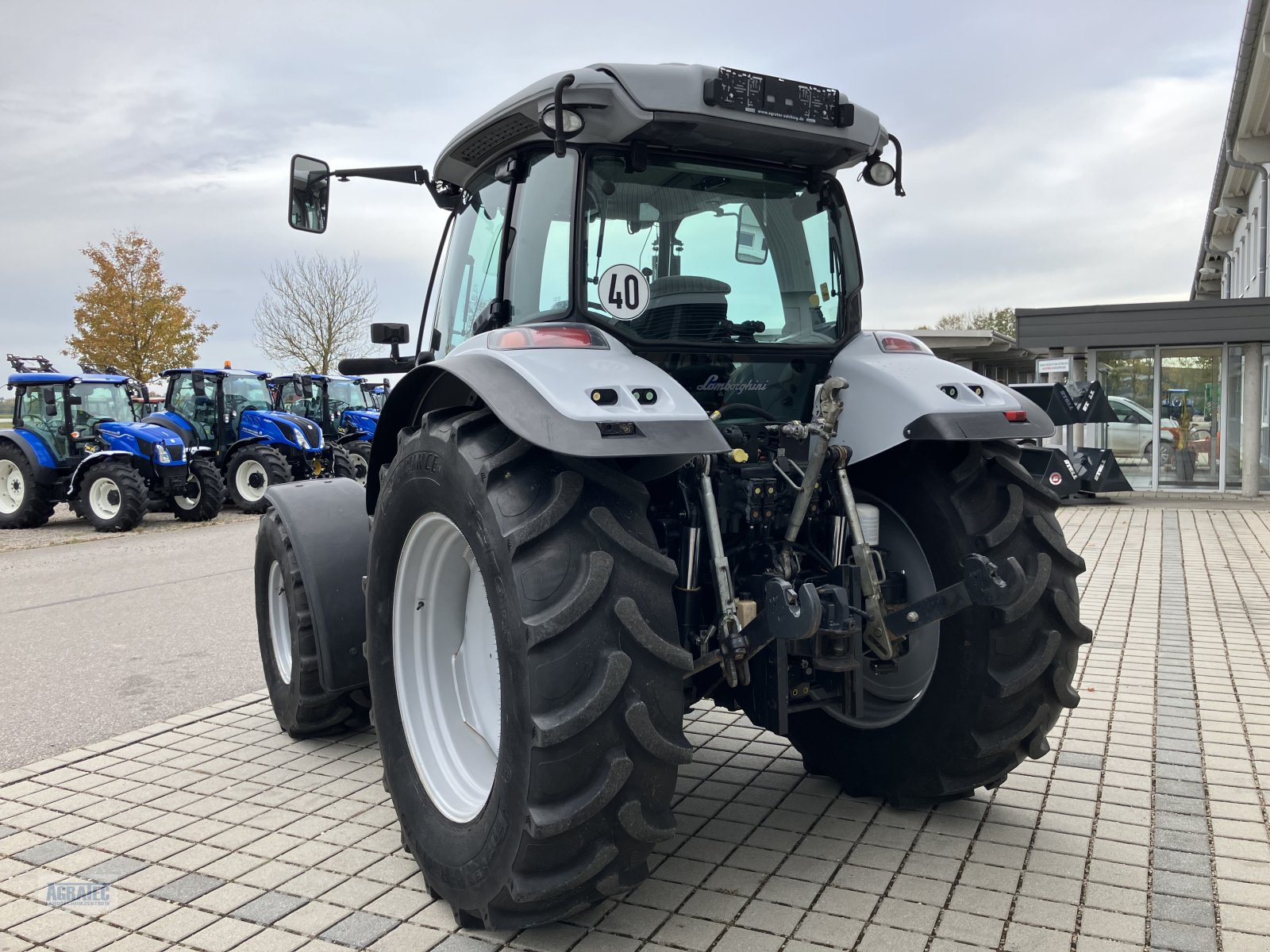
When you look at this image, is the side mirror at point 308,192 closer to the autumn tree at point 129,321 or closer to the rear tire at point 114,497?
the rear tire at point 114,497

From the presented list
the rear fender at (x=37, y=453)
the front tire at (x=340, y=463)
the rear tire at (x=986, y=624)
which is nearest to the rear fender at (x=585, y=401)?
the rear tire at (x=986, y=624)

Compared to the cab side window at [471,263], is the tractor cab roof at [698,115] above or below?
above

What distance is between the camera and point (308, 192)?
4.19 meters

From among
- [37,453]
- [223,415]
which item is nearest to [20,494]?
[37,453]

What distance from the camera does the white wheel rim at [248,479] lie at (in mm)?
17547

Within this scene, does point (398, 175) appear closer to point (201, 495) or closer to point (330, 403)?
point (201, 495)

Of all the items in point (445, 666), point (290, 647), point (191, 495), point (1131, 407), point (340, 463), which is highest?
point (1131, 407)

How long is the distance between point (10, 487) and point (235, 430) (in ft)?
11.8

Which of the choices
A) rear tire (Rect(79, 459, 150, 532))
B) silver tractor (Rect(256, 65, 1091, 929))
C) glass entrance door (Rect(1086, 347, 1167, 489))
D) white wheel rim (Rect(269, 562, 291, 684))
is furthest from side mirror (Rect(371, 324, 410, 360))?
glass entrance door (Rect(1086, 347, 1167, 489))

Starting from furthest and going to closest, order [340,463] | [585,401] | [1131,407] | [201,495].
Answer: [340,463] → [1131,407] → [201,495] → [585,401]

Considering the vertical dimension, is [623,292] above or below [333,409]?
above

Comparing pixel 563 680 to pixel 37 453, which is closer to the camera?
pixel 563 680

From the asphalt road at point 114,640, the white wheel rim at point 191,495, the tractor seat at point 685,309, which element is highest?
the tractor seat at point 685,309

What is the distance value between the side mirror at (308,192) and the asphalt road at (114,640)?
285 centimetres
